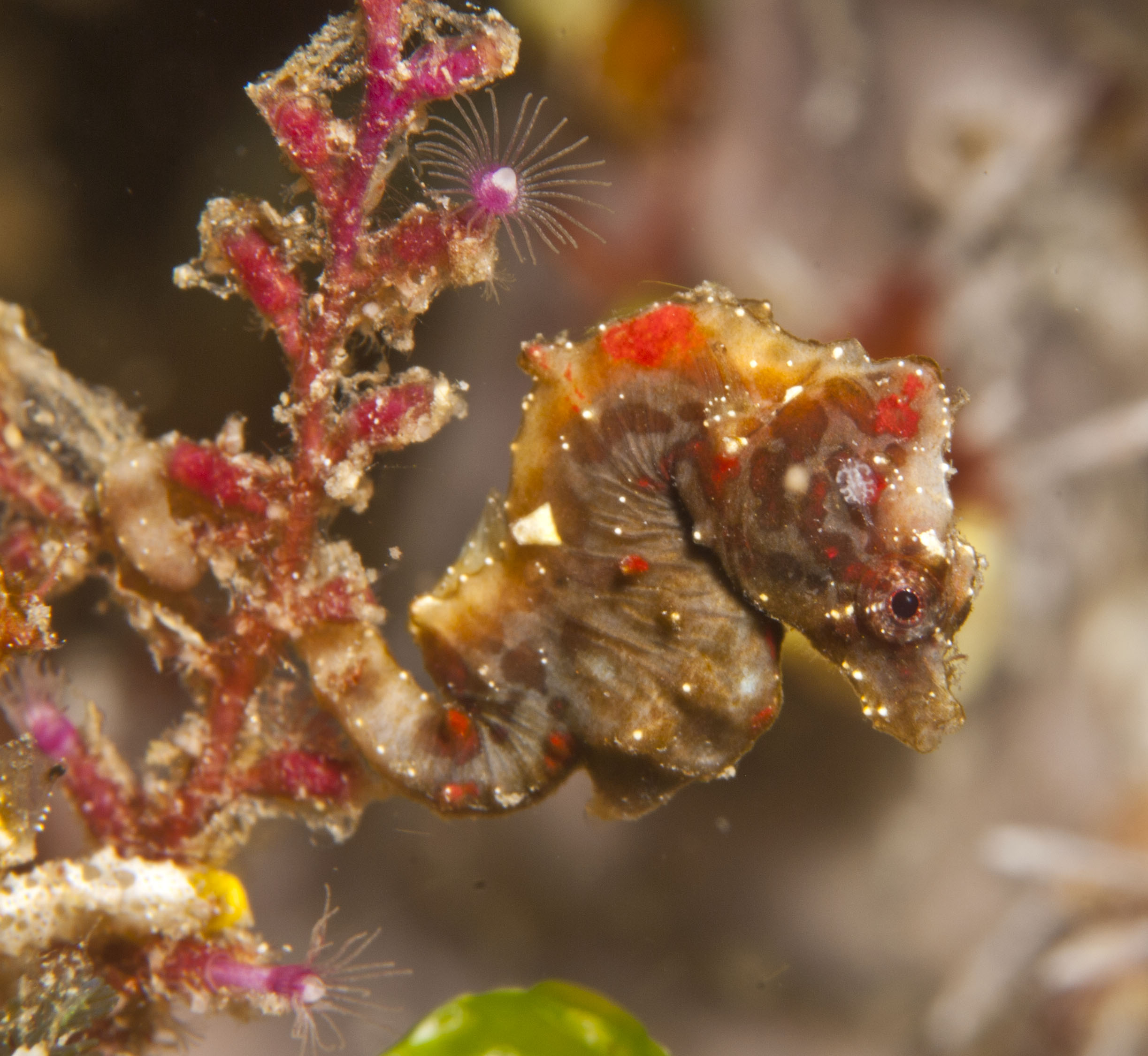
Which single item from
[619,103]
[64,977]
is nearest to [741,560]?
Result: [619,103]

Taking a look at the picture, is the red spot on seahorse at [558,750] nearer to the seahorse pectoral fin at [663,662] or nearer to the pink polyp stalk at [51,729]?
the seahorse pectoral fin at [663,662]

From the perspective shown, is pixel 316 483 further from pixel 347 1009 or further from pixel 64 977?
pixel 347 1009

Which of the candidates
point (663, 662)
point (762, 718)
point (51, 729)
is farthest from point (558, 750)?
point (51, 729)

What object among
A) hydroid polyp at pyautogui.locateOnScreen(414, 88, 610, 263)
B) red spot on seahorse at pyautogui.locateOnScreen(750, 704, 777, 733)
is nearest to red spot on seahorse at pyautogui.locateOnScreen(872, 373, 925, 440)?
red spot on seahorse at pyautogui.locateOnScreen(750, 704, 777, 733)

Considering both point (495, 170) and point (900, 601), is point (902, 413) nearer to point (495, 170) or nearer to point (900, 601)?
point (900, 601)

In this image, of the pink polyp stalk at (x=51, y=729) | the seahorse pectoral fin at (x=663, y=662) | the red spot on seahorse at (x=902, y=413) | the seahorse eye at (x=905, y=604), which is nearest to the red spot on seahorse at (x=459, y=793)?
the seahorse pectoral fin at (x=663, y=662)

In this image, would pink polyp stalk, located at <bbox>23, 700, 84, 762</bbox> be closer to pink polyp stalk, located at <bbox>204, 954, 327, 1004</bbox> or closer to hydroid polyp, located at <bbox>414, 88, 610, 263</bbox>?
pink polyp stalk, located at <bbox>204, 954, 327, 1004</bbox>
